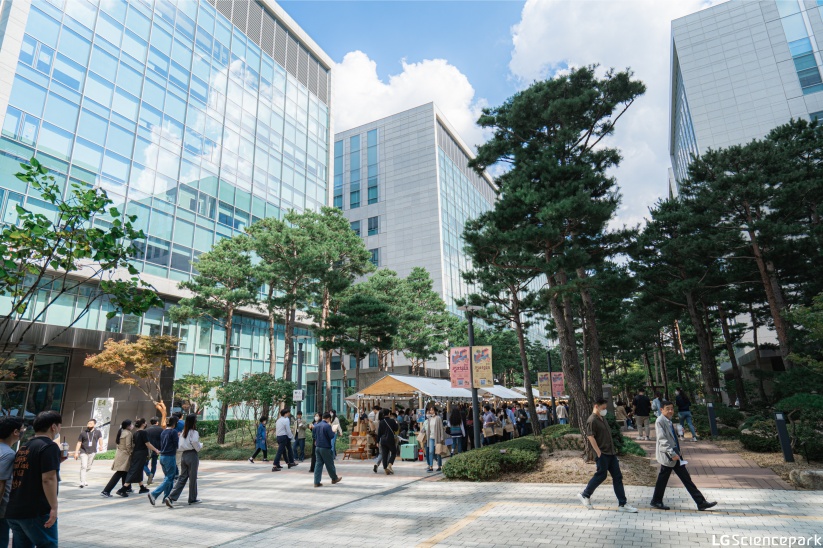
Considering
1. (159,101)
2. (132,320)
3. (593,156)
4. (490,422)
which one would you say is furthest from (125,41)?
(490,422)

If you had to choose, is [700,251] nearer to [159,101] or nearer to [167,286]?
[167,286]

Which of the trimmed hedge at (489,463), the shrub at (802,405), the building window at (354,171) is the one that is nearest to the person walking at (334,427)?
the trimmed hedge at (489,463)

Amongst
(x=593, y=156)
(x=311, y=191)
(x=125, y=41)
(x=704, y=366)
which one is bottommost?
(x=704, y=366)

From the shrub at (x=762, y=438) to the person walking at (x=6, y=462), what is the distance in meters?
15.5

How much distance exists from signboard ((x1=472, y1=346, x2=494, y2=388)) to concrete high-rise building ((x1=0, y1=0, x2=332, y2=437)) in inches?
665

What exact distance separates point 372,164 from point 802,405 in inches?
2029

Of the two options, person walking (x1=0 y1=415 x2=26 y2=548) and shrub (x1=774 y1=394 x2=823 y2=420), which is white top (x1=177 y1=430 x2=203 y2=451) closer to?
person walking (x1=0 y1=415 x2=26 y2=548)

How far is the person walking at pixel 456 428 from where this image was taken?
49.2 ft

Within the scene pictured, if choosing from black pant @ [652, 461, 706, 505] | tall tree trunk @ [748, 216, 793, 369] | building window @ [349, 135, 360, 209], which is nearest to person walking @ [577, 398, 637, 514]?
black pant @ [652, 461, 706, 505]

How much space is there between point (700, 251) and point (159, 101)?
32997mm

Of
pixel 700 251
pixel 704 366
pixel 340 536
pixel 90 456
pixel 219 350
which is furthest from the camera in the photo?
pixel 219 350

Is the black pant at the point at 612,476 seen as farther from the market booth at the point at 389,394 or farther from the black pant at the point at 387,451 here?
the market booth at the point at 389,394

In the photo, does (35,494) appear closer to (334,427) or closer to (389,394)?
(334,427)

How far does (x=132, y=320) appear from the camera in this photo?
85.8 ft
